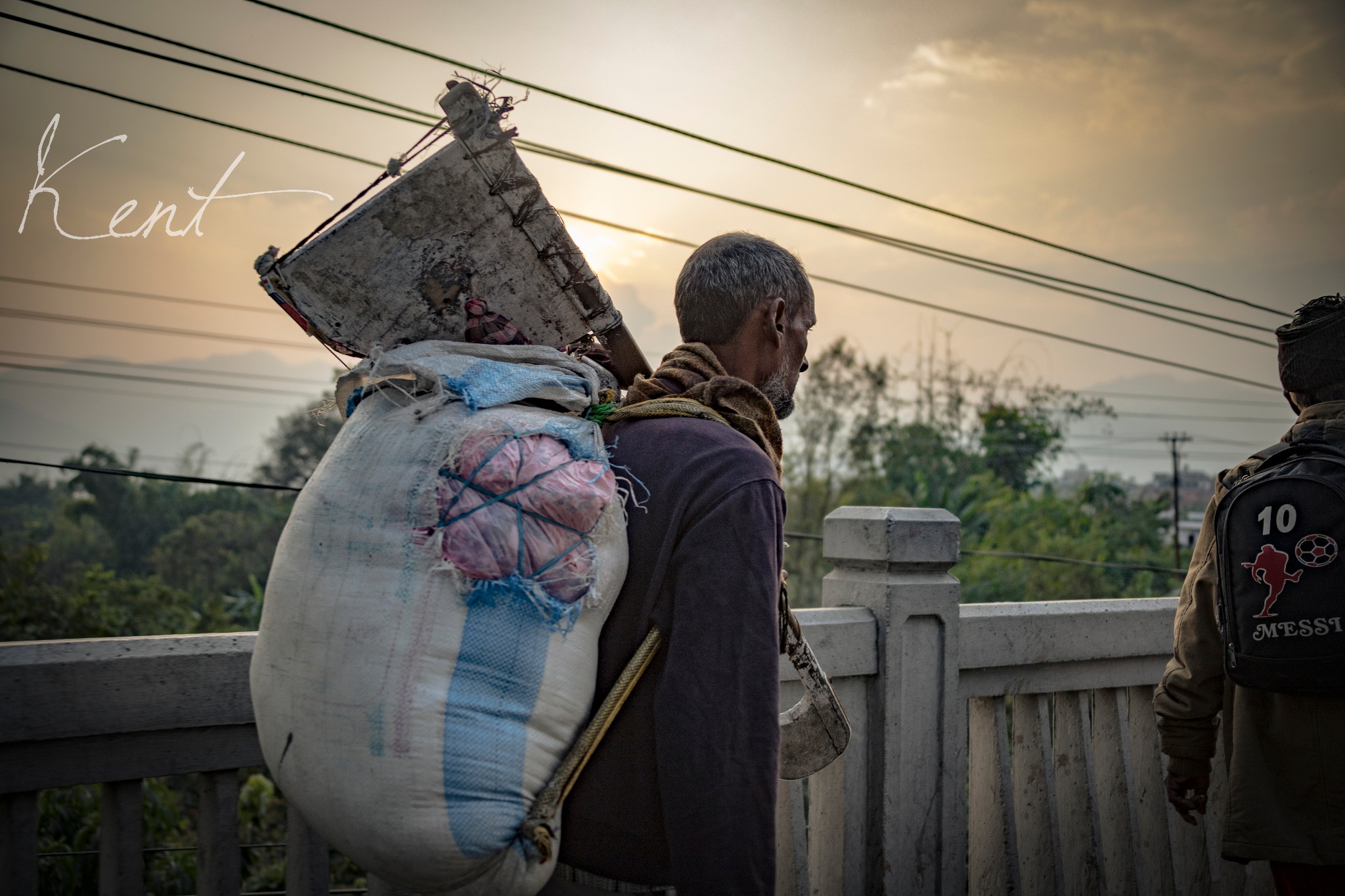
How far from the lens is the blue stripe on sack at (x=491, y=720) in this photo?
1.15m

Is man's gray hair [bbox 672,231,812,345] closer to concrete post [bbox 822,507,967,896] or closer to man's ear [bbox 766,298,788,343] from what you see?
man's ear [bbox 766,298,788,343]

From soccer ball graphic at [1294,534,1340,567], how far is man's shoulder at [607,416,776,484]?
1.44 m

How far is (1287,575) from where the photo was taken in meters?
2.06

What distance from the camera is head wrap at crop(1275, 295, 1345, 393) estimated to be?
2289 mm

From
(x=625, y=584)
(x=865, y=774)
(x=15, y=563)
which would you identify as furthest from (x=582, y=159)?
(x=15, y=563)

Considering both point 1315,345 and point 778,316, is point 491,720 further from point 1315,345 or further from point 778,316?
point 1315,345

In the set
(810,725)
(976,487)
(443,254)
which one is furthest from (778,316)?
(976,487)

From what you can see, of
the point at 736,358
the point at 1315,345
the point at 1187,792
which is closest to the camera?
the point at 736,358

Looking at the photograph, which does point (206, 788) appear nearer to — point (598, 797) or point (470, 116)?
point (598, 797)

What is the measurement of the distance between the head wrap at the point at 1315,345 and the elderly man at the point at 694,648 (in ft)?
5.39

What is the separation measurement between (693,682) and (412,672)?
0.41 meters

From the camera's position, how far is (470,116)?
149 cm

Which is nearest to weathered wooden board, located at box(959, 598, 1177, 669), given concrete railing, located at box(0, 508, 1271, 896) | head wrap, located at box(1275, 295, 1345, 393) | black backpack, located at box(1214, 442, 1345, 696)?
concrete railing, located at box(0, 508, 1271, 896)

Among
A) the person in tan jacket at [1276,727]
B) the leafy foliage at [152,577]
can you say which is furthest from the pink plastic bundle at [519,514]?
the leafy foliage at [152,577]
